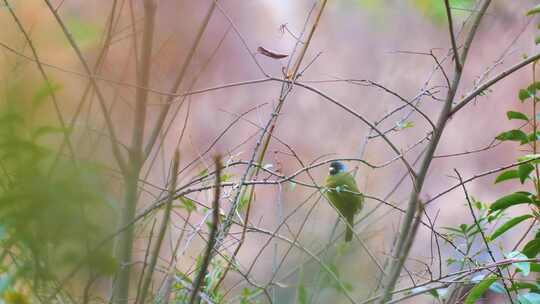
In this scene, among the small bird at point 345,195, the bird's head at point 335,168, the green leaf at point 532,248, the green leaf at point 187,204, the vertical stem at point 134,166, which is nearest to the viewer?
the vertical stem at point 134,166

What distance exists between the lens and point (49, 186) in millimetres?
471

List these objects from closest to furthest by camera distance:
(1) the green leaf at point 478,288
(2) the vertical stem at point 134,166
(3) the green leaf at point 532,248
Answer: (2) the vertical stem at point 134,166, (1) the green leaf at point 478,288, (3) the green leaf at point 532,248

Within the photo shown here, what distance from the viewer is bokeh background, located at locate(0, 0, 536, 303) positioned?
65 cm

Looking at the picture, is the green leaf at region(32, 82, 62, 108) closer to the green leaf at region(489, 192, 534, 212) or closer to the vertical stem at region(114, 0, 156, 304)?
the vertical stem at region(114, 0, 156, 304)

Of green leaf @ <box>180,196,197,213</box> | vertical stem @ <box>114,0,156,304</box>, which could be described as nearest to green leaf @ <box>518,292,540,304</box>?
green leaf @ <box>180,196,197,213</box>

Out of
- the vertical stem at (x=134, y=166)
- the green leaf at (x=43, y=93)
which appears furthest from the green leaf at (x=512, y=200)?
the green leaf at (x=43, y=93)

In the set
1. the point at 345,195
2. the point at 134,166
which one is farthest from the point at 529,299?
the point at 134,166

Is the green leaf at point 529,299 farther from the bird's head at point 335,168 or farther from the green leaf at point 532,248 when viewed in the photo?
the bird's head at point 335,168

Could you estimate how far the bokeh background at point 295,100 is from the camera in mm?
653

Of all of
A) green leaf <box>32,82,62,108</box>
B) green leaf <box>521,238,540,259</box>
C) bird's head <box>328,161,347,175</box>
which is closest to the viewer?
green leaf <box>32,82,62,108</box>

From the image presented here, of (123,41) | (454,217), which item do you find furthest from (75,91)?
(454,217)

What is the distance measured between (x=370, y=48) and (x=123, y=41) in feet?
4.00

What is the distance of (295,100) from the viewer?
175 cm

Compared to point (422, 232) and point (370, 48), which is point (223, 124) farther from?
point (422, 232)
